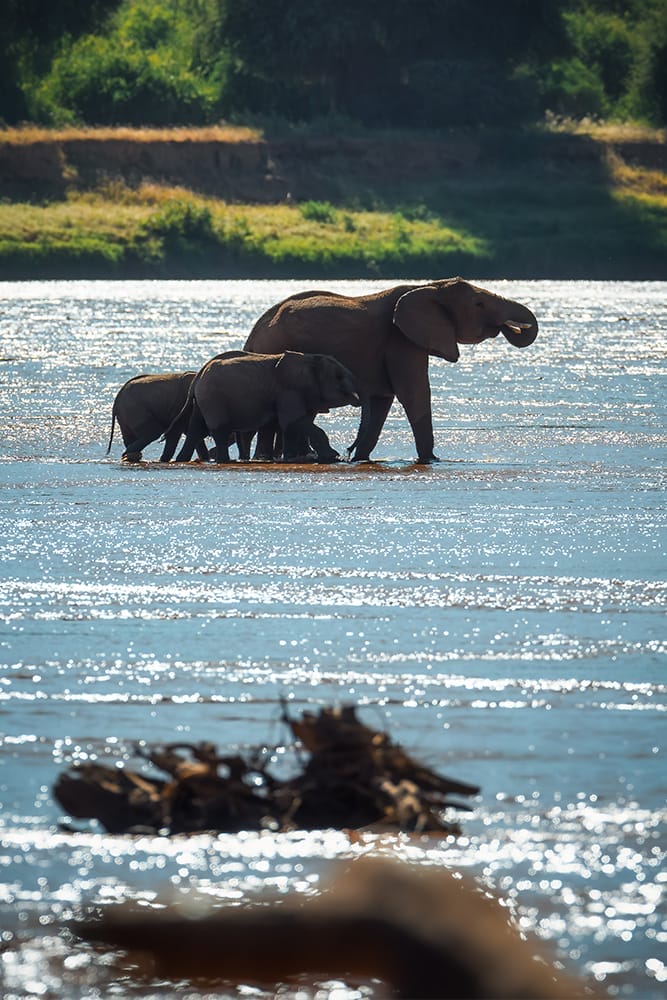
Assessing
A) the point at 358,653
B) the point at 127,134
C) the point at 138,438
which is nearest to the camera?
the point at 358,653

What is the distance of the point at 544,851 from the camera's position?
6.20m

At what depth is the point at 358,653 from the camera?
28.8 ft

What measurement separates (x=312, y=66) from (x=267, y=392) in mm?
62498

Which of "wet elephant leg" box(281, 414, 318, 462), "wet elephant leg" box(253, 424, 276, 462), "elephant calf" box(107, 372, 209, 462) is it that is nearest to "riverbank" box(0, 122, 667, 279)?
"elephant calf" box(107, 372, 209, 462)

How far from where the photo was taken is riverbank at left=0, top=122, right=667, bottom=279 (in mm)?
61000

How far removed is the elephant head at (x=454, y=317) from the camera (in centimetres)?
1677

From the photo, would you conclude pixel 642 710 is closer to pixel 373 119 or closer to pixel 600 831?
pixel 600 831

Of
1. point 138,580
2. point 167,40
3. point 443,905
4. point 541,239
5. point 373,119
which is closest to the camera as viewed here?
point 443,905

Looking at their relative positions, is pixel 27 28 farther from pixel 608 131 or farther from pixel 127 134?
pixel 608 131

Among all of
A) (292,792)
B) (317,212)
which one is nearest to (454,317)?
(292,792)

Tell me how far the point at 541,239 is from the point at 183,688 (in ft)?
186

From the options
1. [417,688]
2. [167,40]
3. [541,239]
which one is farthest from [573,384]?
[167,40]

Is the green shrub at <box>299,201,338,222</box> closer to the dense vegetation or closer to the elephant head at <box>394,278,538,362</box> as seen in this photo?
the dense vegetation

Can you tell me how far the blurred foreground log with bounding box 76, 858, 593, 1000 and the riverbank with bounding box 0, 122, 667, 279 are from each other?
174ft
